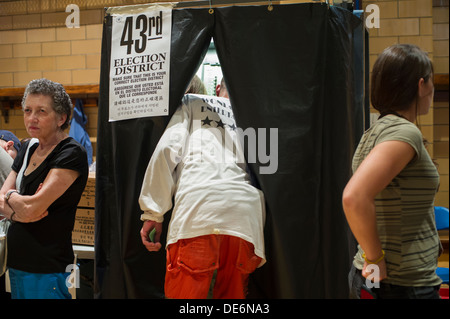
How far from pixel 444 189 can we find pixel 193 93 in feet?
4.39

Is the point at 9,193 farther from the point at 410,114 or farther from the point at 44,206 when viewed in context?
the point at 410,114

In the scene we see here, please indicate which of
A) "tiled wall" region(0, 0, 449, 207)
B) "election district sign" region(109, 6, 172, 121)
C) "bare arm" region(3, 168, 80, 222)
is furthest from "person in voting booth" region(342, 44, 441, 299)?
"tiled wall" region(0, 0, 449, 207)

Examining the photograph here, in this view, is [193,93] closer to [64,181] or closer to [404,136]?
[64,181]

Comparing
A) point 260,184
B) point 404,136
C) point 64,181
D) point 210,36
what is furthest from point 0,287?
point 404,136

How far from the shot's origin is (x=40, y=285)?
6.79 feet

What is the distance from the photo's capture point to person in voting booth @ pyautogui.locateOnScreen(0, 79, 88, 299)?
2.04 metres

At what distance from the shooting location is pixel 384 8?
3389mm

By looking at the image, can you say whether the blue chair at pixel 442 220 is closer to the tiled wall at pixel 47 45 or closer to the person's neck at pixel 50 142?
the person's neck at pixel 50 142

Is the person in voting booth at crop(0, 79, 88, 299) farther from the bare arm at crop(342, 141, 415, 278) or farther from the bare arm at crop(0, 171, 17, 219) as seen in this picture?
the bare arm at crop(342, 141, 415, 278)

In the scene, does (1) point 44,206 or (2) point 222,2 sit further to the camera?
(2) point 222,2

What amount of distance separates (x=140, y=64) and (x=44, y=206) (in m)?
0.82

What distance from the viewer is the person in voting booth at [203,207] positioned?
5.94 feet

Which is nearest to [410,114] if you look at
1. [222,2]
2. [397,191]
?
[397,191]

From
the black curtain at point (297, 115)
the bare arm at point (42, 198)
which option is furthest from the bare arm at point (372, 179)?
the bare arm at point (42, 198)
